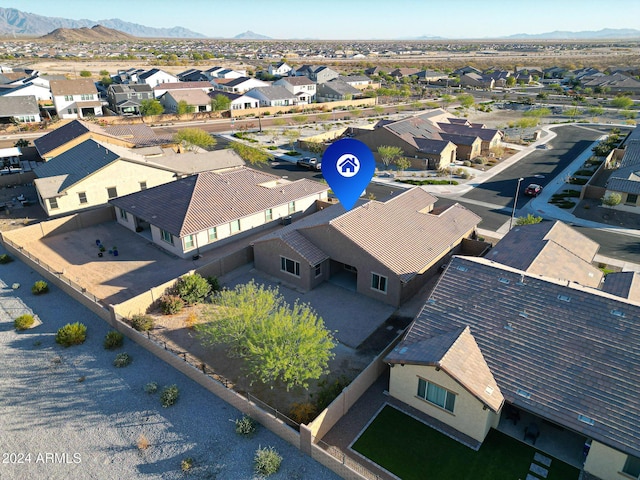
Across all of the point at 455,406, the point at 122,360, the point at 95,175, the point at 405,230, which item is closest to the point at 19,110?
the point at 95,175

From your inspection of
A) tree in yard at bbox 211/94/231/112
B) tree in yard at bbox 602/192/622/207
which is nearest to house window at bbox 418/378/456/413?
tree in yard at bbox 602/192/622/207

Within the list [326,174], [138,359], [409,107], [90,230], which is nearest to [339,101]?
[409,107]

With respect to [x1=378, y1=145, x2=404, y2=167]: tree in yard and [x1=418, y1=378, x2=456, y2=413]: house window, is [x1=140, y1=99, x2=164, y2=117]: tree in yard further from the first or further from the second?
[x1=418, y1=378, x2=456, y2=413]: house window

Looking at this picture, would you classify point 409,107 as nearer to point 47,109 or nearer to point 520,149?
point 520,149

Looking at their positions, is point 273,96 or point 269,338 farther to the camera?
point 273,96

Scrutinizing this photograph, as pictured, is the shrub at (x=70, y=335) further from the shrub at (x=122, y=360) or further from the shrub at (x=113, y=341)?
the shrub at (x=122, y=360)

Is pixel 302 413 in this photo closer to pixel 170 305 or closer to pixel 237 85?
pixel 170 305
